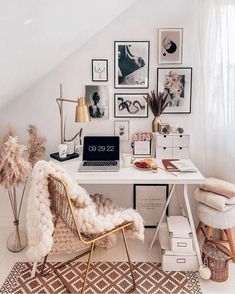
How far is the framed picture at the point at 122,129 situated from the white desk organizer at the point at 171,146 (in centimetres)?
29

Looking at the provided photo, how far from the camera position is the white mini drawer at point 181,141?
274 centimetres

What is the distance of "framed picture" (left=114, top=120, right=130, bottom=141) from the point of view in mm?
2918

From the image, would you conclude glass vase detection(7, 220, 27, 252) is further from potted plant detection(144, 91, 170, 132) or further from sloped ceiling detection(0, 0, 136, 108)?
potted plant detection(144, 91, 170, 132)

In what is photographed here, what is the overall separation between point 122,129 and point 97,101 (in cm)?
34

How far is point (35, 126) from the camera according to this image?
285 centimetres

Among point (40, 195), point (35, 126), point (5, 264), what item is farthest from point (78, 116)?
point (5, 264)

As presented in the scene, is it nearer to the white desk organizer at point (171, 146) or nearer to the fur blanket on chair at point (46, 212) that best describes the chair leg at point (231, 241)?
the white desk organizer at point (171, 146)

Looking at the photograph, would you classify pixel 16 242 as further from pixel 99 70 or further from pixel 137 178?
pixel 99 70

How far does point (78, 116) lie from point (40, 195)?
0.77 m

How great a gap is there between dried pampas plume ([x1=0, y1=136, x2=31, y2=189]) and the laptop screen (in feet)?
1.81

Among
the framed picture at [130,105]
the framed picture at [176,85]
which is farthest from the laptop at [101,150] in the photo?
the framed picture at [176,85]

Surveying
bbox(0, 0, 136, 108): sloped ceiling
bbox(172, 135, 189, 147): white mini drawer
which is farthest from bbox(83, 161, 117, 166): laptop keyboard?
bbox(0, 0, 136, 108): sloped ceiling

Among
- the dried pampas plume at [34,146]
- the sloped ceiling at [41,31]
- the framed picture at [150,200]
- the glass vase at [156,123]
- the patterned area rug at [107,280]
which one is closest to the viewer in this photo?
the sloped ceiling at [41,31]

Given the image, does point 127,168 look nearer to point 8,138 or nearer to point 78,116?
point 78,116
